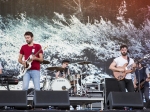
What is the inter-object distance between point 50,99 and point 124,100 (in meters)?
1.36

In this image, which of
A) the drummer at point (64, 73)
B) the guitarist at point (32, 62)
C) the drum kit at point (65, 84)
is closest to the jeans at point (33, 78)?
the guitarist at point (32, 62)

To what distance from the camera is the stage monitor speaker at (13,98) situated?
6609mm

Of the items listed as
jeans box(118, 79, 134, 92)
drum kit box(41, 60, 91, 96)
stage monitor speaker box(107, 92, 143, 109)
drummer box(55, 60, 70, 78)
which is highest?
drummer box(55, 60, 70, 78)

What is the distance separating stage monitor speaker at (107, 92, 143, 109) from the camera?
6.89 metres

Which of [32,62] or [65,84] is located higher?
[32,62]

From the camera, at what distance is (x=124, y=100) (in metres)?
6.99

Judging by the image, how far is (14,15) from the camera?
13.0m

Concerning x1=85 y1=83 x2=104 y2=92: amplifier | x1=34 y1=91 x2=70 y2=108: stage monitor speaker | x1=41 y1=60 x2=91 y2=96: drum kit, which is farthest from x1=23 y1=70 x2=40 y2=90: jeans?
x1=85 y1=83 x2=104 y2=92: amplifier

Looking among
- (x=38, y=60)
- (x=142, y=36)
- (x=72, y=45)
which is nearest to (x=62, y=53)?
(x=72, y=45)

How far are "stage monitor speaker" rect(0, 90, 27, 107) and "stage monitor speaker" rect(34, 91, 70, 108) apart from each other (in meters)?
0.22

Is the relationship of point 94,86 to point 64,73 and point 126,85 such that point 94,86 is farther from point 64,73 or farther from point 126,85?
point 126,85

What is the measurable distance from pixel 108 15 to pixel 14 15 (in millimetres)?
3249

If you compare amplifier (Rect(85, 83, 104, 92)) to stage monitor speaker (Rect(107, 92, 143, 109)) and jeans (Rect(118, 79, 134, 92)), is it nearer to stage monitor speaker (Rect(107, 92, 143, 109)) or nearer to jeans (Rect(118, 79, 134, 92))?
jeans (Rect(118, 79, 134, 92))

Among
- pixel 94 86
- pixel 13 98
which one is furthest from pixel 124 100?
pixel 94 86
